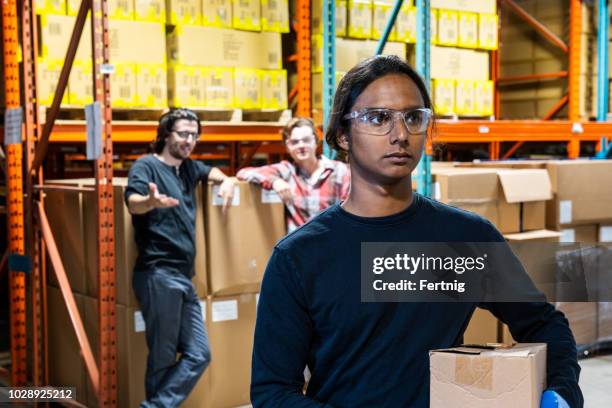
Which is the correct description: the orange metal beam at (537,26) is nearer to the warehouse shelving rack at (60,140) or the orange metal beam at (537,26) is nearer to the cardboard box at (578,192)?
the warehouse shelving rack at (60,140)

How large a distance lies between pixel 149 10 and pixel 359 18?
1.74 metres

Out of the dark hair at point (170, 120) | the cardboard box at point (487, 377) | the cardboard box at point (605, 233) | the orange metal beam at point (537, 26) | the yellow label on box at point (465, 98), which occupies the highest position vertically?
the orange metal beam at point (537, 26)

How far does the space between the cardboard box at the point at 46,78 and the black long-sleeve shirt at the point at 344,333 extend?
4052 millimetres

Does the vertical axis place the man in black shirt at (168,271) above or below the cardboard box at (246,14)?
below

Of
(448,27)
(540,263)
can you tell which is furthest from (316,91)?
(540,263)

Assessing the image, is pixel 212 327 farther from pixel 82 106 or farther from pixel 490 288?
pixel 490 288

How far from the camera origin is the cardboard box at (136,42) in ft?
18.1

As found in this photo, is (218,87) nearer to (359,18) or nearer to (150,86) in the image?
(150,86)

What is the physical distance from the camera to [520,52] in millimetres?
8859

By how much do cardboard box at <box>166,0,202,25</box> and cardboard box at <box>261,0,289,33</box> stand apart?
1.83ft

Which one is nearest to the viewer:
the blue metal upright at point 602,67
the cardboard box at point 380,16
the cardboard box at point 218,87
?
the cardboard box at point 218,87

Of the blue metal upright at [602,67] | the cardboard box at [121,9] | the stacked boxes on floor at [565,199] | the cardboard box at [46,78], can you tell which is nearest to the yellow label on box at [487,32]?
the blue metal upright at [602,67]

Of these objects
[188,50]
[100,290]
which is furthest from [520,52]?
[100,290]

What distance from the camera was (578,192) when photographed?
603 cm
